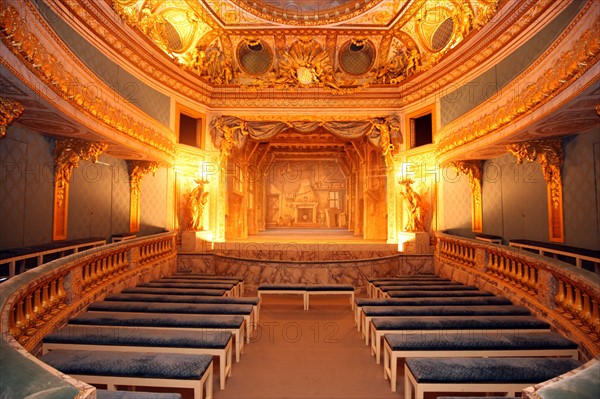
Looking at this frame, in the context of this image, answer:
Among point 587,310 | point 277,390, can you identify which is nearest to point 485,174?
point 587,310

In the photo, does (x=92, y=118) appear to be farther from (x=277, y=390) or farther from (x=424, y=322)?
(x=424, y=322)

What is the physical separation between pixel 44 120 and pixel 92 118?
634 millimetres

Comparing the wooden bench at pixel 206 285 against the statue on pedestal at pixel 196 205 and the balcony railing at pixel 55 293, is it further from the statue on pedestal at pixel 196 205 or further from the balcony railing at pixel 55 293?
the statue on pedestal at pixel 196 205

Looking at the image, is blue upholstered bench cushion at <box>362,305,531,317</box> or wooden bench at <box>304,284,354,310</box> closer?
blue upholstered bench cushion at <box>362,305,531,317</box>

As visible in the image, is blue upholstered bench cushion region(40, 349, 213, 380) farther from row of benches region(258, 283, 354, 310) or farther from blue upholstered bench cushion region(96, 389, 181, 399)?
row of benches region(258, 283, 354, 310)

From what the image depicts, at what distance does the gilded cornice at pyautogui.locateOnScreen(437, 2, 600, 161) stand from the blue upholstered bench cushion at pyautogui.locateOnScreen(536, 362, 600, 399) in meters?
3.39

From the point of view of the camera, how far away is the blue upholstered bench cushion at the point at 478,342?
3.15m

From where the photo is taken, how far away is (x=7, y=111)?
3.99 metres

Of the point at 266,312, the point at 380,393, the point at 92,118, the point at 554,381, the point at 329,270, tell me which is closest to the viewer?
the point at 554,381

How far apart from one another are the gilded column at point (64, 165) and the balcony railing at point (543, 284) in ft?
24.5

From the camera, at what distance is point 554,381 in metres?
1.69

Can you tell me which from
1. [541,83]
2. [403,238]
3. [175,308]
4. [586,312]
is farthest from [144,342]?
[403,238]

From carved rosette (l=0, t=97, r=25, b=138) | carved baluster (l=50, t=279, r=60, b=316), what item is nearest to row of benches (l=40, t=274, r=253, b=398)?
carved baluster (l=50, t=279, r=60, b=316)

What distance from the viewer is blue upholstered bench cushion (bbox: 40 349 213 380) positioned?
2.62 metres
